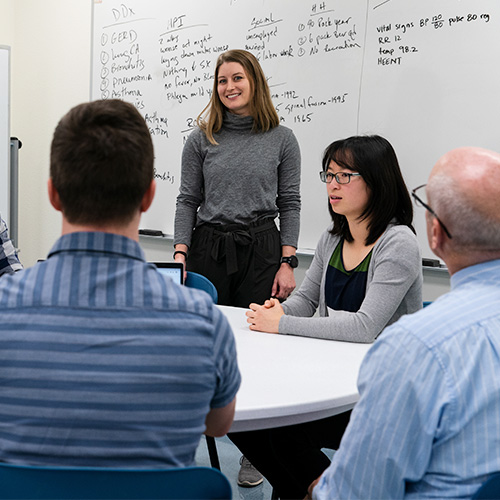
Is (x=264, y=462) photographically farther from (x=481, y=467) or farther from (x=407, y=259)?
(x=481, y=467)

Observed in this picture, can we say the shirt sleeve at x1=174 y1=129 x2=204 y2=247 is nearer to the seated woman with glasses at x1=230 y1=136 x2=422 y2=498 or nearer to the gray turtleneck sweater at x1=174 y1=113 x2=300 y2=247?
the gray turtleneck sweater at x1=174 y1=113 x2=300 y2=247

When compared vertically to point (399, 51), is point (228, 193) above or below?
below

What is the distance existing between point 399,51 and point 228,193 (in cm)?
117

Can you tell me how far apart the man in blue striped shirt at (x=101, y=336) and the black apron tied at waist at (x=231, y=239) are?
171 centimetres

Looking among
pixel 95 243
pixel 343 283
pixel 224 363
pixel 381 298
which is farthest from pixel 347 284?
pixel 95 243

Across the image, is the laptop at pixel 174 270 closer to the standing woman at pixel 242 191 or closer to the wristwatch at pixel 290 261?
the standing woman at pixel 242 191

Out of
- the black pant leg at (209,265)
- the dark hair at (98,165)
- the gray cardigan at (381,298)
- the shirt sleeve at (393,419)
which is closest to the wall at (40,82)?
the black pant leg at (209,265)

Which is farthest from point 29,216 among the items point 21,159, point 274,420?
point 274,420

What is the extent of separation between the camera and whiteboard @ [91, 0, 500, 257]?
2.94 meters

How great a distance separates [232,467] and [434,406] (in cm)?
188

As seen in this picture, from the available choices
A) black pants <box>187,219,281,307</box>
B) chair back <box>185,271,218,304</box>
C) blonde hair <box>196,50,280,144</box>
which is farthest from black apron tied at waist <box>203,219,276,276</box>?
blonde hair <box>196,50,280,144</box>

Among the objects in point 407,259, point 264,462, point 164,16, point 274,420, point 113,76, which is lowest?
point 264,462

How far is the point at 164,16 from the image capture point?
4109 mm

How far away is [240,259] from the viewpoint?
2699 millimetres
